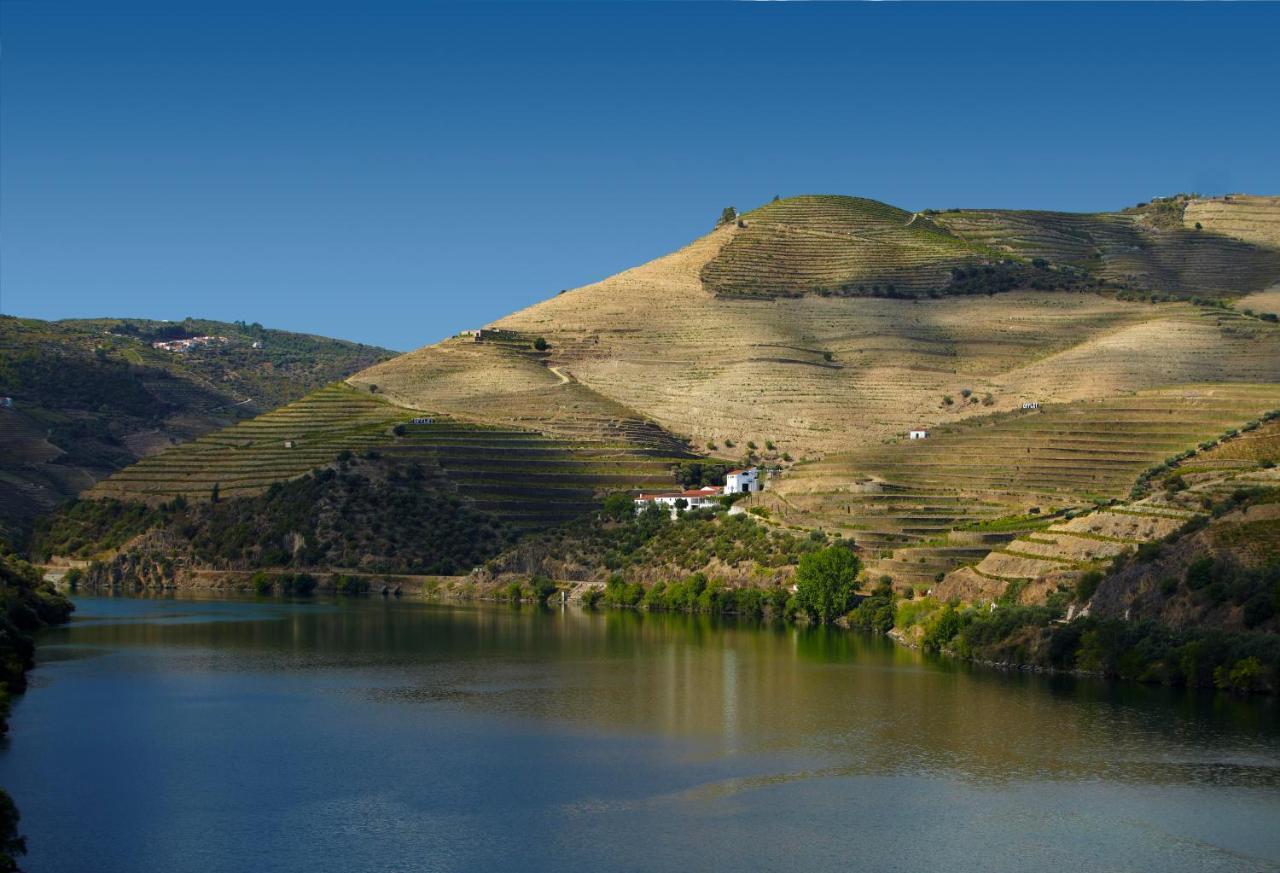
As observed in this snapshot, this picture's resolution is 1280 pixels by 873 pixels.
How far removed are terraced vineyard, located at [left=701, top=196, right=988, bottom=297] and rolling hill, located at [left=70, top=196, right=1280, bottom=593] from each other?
1.30 feet

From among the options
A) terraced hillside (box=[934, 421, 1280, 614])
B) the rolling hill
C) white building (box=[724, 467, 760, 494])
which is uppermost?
the rolling hill

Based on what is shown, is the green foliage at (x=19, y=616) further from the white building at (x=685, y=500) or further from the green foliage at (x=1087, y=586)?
the green foliage at (x=1087, y=586)

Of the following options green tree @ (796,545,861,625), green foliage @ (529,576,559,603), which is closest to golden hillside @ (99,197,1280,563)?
green tree @ (796,545,861,625)

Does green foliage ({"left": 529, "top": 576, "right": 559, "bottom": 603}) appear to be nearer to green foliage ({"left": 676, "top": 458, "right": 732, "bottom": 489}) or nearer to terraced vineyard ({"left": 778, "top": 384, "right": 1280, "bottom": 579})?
terraced vineyard ({"left": 778, "top": 384, "right": 1280, "bottom": 579})

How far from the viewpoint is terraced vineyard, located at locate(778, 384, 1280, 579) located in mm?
97375

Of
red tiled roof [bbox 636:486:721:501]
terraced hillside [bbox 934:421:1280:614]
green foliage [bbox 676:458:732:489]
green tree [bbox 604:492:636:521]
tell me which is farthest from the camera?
green foliage [bbox 676:458:732:489]

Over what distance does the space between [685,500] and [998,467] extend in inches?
949

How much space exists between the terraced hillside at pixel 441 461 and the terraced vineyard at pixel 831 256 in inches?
1770


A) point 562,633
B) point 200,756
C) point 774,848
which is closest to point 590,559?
point 562,633

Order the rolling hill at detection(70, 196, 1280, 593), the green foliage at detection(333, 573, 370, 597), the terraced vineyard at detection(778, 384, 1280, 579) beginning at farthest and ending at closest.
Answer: the green foliage at detection(333, 573, 370, 597) → the rolling hill at detection(70, 196, 1280, 593) → the terraced vineyard at detection(778, 384, 1280, 579)

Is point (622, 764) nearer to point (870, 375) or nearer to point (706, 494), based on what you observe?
point (706, 494)

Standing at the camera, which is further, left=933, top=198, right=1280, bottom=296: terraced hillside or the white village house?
left=933, top=198, right=1280, bottom=296: terraced hillside

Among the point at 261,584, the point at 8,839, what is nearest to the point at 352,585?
the point at 261,584

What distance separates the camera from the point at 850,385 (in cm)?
15038
